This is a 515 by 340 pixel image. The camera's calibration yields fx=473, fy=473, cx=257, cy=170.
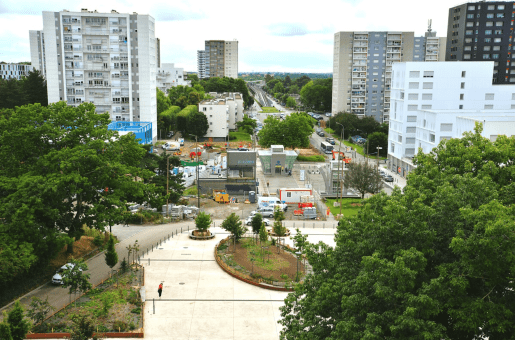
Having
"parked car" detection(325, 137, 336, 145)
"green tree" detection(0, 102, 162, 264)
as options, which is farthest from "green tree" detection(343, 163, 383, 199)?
"parked car" detection(325, 137, 336, 145)

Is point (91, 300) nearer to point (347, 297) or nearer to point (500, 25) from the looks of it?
point (347, 297)

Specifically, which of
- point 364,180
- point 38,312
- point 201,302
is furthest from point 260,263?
point 364,180

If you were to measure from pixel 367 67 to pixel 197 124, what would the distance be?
3939 centimetres

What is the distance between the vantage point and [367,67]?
98.8 meters

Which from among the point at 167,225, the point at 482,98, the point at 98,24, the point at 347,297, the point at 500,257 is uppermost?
the point at 98,24

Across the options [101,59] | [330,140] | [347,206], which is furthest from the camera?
[330,140]

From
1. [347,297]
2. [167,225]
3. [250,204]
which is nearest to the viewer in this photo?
[347,297]

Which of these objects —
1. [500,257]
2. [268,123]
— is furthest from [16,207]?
[268,123]

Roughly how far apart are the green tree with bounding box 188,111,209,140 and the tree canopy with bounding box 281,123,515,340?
66.7 meters

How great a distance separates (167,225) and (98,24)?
43.8 m

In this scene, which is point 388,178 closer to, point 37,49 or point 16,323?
point 16,323

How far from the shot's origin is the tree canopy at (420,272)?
13.0m

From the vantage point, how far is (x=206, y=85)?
150 metres

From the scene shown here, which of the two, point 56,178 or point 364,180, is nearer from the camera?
point 56,178
